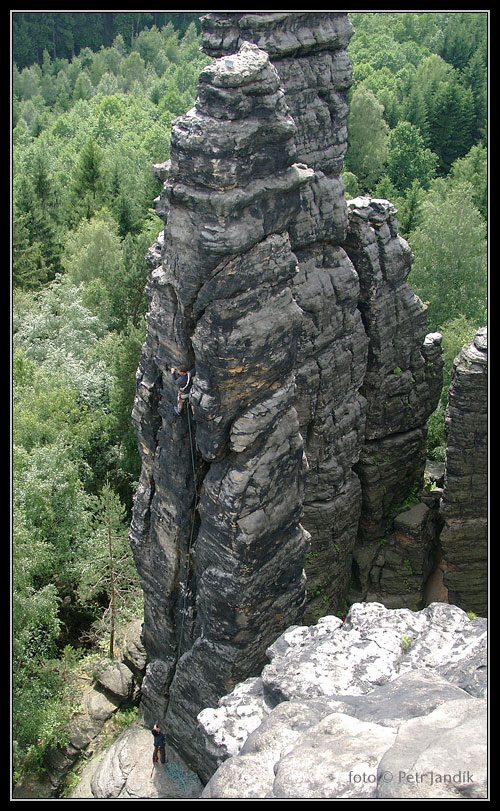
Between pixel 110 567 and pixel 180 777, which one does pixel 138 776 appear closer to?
pixel 180 777

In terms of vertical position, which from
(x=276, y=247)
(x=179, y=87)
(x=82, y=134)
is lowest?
(x=276, y=247)

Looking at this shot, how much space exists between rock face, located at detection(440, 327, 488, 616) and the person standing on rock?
38.5ft

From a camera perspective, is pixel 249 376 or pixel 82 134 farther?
pixel 82 134

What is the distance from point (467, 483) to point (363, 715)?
1565 cm

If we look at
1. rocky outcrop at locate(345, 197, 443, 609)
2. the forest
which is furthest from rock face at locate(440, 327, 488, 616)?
the forest

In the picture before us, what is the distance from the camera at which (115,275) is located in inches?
1845

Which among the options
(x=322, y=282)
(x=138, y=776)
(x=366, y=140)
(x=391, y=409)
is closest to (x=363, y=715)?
(x=138, y=776)

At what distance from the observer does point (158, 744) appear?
23312 mm

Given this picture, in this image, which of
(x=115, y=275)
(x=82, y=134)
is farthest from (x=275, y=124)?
(x=82, y=134)

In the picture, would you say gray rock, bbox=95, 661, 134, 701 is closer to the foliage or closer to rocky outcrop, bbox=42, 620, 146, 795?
rocky outcrop, bbox=42, 620, 146, 795

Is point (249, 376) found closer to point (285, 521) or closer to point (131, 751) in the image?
point (285, 521)

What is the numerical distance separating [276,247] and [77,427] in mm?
19904

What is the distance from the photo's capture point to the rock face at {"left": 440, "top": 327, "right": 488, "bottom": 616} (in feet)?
88.2

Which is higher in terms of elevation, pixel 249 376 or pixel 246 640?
pixel 249 376
